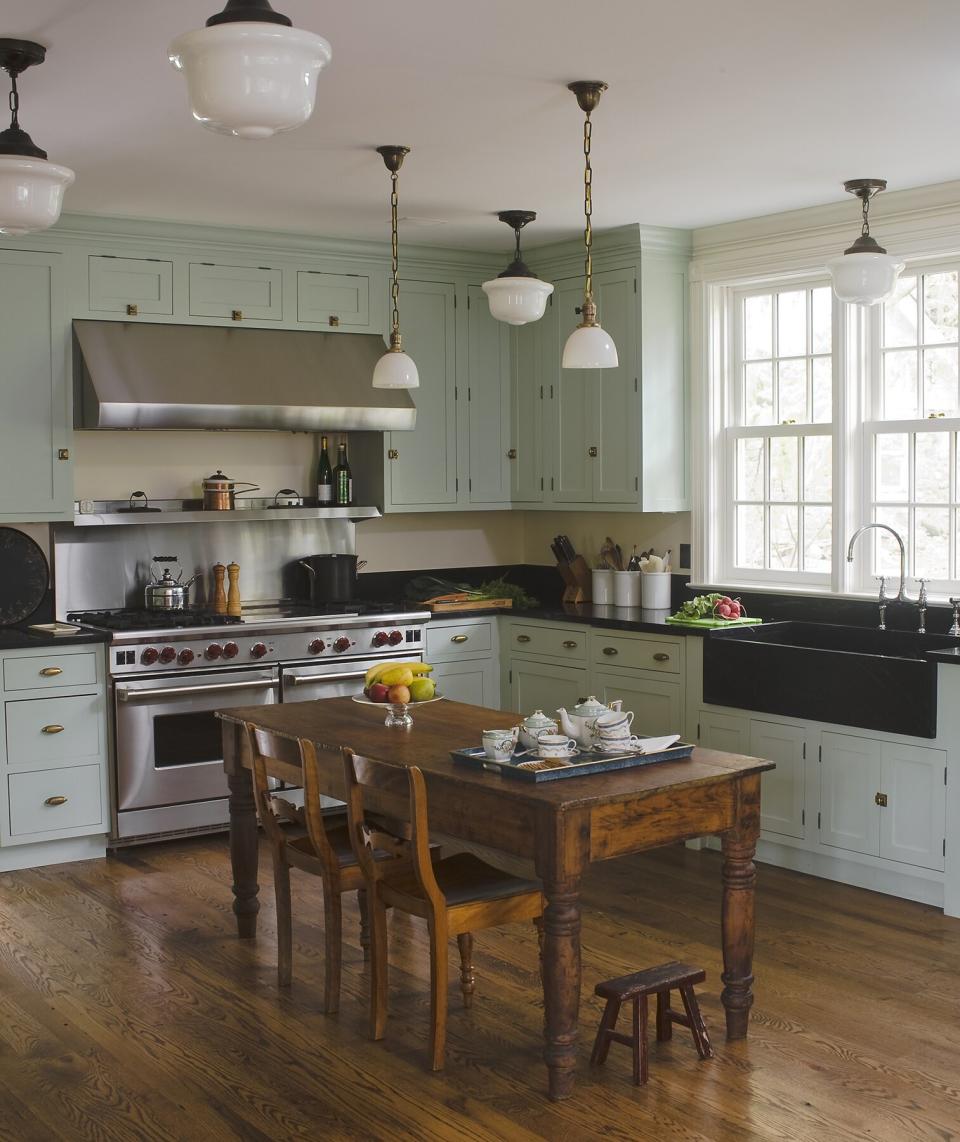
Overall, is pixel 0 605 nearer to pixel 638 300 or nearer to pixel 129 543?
pixel 129 543

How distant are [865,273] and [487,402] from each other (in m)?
2.51

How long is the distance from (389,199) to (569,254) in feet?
4.62

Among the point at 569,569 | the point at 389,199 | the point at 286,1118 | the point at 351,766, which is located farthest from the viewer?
the point at 569,569

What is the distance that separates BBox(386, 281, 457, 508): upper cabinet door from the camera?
6.76 m

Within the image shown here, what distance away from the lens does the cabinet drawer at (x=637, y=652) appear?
5.82 m

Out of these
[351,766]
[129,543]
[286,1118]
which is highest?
[129,543]

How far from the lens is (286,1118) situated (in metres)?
3.28

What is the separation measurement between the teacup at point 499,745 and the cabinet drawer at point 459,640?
2960mm

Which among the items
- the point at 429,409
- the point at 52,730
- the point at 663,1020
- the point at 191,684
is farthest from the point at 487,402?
the point at 663,1020

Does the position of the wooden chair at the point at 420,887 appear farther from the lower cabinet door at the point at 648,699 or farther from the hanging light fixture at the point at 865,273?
the hanging light fixture at the point at 865,273

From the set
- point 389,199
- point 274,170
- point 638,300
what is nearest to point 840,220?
point 638,300

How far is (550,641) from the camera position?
6492 mm

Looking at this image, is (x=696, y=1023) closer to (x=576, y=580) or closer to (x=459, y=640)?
(x=459, y=640)

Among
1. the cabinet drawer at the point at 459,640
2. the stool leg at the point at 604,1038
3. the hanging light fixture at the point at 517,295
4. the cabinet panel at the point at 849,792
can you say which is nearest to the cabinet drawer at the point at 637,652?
the cabinet drawer at the point at 459,640
